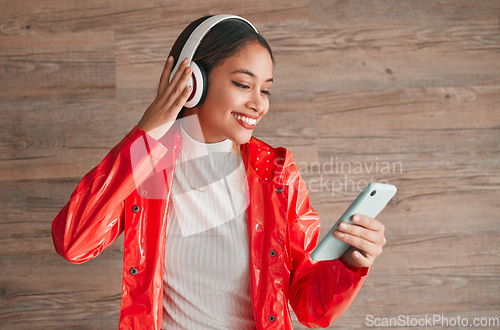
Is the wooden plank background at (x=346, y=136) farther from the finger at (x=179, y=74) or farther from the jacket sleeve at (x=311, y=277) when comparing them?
the finger at (x=179, y=74)

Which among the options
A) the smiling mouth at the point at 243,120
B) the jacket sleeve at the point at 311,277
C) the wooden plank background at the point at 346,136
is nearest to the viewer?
the jacket sleeve at the point at 311,277

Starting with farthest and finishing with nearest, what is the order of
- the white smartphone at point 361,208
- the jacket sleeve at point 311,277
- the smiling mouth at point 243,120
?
the smiling mouth at point 243,120
the jacket sleeve at point 311,277
the white smartphone at point 361,208

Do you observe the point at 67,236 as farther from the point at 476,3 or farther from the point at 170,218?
the point at 476,3

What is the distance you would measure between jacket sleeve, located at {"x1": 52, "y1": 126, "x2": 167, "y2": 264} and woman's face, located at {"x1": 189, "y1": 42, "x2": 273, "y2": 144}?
6.1 inches

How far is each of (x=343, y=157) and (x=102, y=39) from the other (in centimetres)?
97

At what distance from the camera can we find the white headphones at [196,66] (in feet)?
3.40

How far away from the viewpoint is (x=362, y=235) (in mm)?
831

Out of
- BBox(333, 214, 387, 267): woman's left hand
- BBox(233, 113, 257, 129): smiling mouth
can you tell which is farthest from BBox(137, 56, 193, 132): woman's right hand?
BBox(333, 214, 387, 267): woman's left hand

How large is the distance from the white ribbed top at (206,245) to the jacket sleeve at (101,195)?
0.43ft

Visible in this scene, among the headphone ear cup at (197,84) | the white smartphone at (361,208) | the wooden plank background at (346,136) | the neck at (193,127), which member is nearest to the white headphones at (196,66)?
the headphone ear cup at (197,84)

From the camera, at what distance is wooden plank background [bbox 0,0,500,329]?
1.71 m

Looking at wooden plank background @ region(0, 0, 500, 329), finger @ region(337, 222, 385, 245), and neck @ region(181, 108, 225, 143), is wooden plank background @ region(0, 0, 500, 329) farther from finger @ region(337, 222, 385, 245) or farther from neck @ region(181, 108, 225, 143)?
finger @ region(337, 222, 385, 245)

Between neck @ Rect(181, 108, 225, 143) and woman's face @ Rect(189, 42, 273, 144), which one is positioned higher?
woman's face @ Rect(189, 42, 273, 144)

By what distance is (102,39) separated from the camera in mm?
1747
